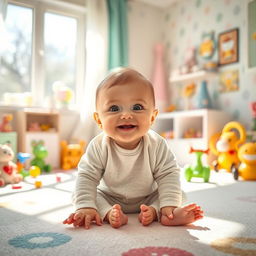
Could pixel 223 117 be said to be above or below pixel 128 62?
below

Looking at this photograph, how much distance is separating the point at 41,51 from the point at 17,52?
0.23 metres

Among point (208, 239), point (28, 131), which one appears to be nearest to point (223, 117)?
point (28, 131)

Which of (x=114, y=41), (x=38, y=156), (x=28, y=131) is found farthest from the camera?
(x=114, y=41)

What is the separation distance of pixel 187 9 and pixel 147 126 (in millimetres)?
3039

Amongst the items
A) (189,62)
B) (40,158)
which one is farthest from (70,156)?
(189,62)

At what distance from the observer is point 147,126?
37.2 inches

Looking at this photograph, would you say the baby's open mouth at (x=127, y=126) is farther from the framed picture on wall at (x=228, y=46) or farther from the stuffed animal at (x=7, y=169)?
the framed picture on wall at (x=228, y=46)

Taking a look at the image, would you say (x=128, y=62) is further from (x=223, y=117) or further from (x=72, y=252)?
(x=72, y=252)

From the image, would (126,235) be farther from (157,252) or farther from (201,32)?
(201,32)

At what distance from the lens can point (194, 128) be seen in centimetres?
321

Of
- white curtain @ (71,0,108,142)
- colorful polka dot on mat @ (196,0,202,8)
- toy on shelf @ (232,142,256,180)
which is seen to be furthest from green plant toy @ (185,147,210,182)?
colorful polka dot on mat @ (196,0,202,8)

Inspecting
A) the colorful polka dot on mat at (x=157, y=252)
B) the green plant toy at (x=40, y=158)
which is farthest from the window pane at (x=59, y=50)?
the colorful polka dot on mat at (x=157, y=252)

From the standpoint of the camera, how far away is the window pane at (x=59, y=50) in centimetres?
319

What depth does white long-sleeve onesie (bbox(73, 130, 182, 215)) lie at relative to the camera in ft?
3.16
